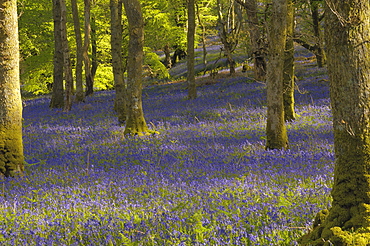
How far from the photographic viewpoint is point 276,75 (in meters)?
9.70

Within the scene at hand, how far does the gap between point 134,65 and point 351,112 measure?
9.47 meters

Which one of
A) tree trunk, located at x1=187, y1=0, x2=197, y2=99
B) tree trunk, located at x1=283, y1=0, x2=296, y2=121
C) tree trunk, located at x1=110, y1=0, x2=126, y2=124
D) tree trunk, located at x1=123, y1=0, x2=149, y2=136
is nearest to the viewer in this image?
tree trunk, located at x1=123, y1=0, x2=149, y2=136

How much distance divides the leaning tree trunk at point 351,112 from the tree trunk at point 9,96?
23.5ft

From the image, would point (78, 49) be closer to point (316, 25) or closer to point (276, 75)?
point (316, 25)

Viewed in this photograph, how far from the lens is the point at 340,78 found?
12.6 ft

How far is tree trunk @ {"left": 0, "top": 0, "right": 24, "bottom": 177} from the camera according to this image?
8711mm

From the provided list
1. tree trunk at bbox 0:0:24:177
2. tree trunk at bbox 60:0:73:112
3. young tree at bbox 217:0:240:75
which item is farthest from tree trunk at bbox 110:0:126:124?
tree trunk at bbox 0:0:24:177

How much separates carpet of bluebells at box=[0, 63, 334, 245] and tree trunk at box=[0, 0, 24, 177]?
1.74ft

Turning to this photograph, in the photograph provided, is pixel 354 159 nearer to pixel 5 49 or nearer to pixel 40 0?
pixel 5 49

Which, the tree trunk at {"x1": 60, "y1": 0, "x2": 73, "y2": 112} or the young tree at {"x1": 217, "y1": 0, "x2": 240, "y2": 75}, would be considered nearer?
the young tree at {"x1": 217, "y1": 0, "x2": 240, "y2": 75}

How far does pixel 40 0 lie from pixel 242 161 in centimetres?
2988

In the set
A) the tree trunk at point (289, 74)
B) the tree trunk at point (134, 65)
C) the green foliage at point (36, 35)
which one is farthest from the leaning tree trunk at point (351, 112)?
the green foliage at point (36, 35)

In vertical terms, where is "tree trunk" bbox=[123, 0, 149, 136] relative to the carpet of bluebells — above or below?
above

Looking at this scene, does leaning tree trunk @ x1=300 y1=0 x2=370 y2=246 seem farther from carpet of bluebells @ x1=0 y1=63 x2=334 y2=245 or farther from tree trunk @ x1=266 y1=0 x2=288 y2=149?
tree trunk @ x1=266 y1=0 x2=288 y2=149
